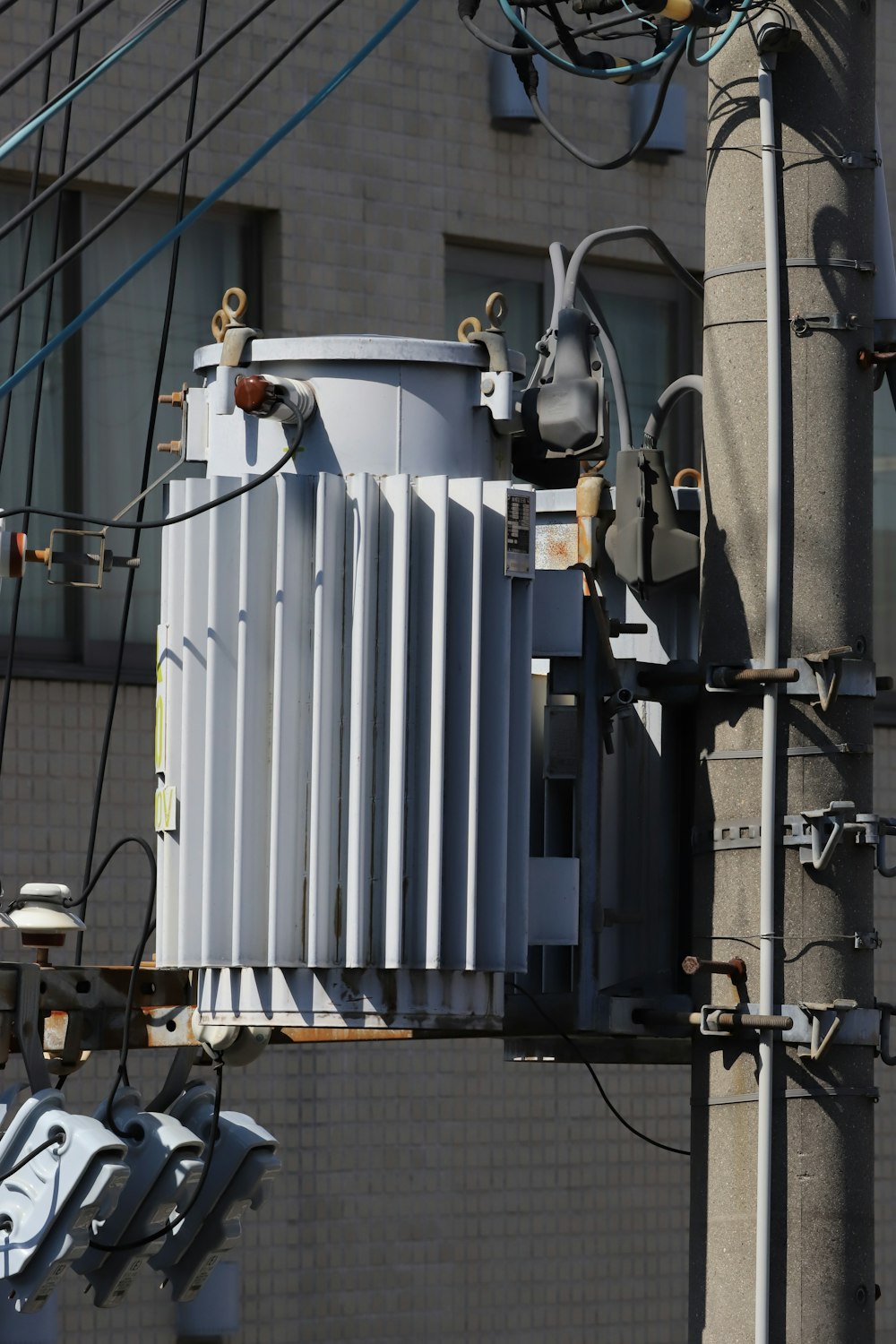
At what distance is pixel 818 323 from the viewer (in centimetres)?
529

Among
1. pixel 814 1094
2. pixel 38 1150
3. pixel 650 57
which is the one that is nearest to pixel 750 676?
pixel 814 1094

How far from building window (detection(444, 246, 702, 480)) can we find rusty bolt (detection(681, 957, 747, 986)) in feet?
21.5

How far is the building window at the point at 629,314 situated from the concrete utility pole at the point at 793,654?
601 cm

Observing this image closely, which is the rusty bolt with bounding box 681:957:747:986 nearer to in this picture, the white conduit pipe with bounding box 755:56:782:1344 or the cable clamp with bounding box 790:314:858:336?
the white conduit pipe with bounding box 755:56:782:1344

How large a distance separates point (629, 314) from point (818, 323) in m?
6.86

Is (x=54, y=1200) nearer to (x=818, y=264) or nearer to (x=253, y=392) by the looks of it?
(x=253, y=392)

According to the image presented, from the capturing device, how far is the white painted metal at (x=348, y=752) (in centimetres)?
495

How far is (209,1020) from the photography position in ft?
16.8

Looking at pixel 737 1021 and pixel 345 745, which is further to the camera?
pixel 737 1021

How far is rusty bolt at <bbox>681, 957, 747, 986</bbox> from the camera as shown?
509 centimetres

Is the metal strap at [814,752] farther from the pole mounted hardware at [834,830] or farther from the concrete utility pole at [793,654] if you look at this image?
the pole mounted hardware at [834,830]

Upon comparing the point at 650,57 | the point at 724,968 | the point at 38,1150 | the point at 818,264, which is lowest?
the point at 38,1150

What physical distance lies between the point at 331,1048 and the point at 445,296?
3.60 metres

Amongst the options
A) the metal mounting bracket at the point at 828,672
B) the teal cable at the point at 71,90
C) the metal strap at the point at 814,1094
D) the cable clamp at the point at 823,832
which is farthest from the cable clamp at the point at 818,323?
the metal strap at the point at 814,1094
